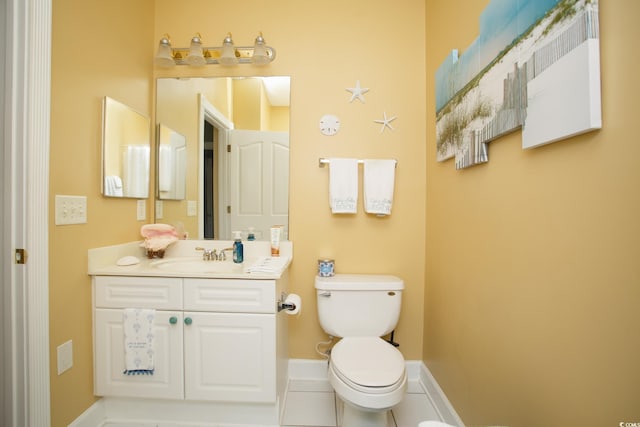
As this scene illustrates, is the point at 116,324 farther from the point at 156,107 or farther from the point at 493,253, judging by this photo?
the point at 493,253

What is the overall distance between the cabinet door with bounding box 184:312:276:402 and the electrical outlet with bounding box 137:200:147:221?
783 millimetres

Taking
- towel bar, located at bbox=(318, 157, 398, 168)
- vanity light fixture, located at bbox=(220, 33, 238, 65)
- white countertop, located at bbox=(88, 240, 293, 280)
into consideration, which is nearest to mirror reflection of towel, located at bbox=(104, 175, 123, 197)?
white countertop, located at bbox=(88, 240, 293, 280)

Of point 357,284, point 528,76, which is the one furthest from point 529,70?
point 357,284

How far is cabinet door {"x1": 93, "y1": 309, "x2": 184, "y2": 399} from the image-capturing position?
52.3 inches

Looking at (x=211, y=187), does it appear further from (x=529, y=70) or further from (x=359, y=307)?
(x=529, y=70)

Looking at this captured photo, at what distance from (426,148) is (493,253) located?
0.93 m

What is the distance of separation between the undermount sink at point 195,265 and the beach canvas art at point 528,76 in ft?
4.26

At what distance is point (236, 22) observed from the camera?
1797 millimetres

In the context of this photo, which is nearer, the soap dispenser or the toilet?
the toilet

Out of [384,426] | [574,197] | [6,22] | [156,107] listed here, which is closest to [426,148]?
[574,197]

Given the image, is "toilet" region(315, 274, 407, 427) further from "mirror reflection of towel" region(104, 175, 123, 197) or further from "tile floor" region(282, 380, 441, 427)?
"mirror reflection of towel" region(104, 175, 123, 197)

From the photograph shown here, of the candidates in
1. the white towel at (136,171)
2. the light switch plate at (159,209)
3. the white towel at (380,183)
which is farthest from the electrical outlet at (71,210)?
the white towel at (380,183)

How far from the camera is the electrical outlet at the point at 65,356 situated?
3.92 ft

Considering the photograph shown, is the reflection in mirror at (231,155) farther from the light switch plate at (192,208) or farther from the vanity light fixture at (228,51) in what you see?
the vanity light fixture at (228,51)
